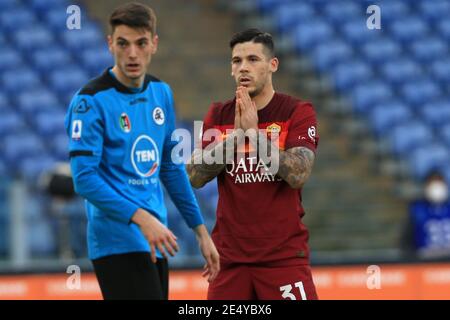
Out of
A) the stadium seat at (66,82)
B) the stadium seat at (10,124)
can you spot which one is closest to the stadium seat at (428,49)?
the stadium seat at (66,82)

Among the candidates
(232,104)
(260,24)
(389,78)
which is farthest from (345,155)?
(232,104)

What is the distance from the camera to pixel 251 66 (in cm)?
595

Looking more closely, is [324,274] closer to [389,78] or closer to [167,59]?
[389,78]

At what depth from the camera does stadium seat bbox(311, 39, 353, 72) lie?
15.8 metres

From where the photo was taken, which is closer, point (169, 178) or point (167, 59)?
point (169, 178)

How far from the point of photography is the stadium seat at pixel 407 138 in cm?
1431

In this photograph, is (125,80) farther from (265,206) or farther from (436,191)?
(436,191)

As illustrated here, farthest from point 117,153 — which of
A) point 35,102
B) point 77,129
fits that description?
point 35,102

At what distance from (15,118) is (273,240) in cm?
871

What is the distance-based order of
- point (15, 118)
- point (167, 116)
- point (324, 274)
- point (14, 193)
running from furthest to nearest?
1. point (15, 118)
2. point (14, 193)
3. point (324, 274)
4. point (167, 116)

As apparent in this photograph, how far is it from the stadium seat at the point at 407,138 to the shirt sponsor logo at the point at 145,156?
9.03 m

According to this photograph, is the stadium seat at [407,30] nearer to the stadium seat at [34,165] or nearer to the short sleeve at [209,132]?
the stadium seat at [34,165]

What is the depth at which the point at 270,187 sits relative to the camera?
5.90 metres

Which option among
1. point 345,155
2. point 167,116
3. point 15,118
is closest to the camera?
point 167,116
